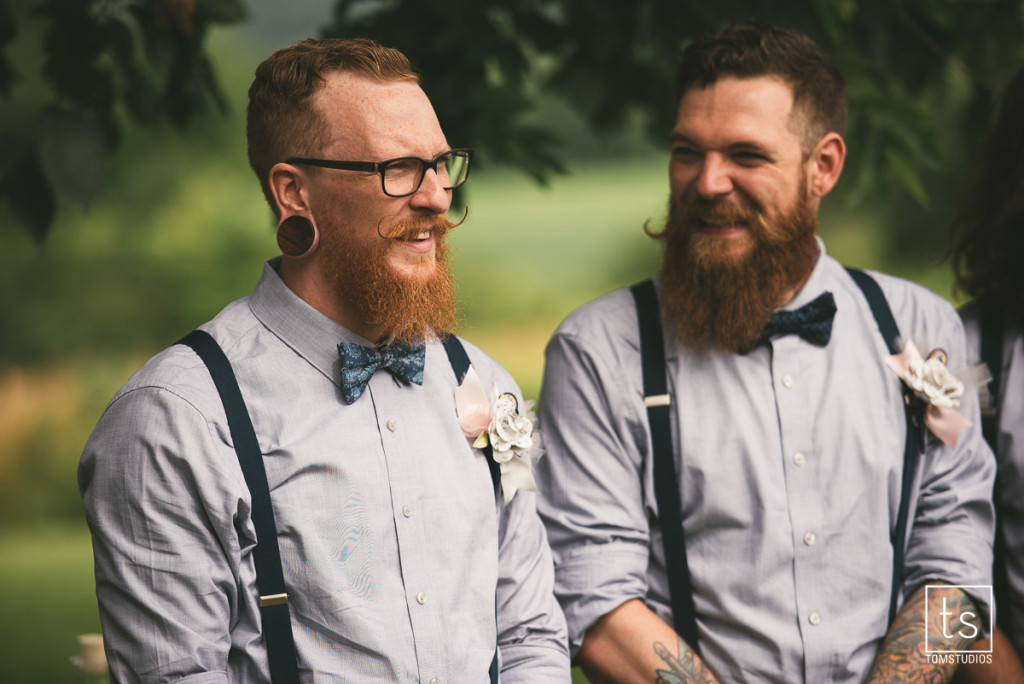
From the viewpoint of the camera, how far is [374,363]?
204 cm

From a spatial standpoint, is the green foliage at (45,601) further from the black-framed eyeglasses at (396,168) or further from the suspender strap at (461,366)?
the black-framed eyeglasses at (396,168)

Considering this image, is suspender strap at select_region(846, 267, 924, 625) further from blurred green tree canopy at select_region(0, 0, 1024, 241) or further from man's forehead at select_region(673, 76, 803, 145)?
blurred green tree canopy at select_region(0, 0, 1024, 241)

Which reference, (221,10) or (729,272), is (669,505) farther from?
(221,10)

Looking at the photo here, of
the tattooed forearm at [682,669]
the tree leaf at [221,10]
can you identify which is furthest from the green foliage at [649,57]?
the tattooed forearm at [682,669]

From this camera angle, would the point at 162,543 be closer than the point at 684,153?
Yes

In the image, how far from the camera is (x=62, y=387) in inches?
225

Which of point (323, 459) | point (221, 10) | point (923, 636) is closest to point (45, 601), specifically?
point (221, 10)

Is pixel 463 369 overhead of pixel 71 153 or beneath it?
beneath

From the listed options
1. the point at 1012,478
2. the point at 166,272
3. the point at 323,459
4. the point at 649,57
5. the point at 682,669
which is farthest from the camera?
the point at 166,272

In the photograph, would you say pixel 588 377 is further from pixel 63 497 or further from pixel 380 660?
pixel 63 497

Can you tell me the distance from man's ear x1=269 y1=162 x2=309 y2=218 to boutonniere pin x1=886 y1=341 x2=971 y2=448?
4.98 ft

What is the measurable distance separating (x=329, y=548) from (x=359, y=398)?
295 millimetres

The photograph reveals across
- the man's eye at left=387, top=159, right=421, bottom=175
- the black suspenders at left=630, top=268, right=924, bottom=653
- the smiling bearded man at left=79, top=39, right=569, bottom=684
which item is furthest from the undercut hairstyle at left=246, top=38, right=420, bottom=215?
the black suspenders at left=630, top=268, right=924, bottom=653

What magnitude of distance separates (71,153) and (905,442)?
223cm
